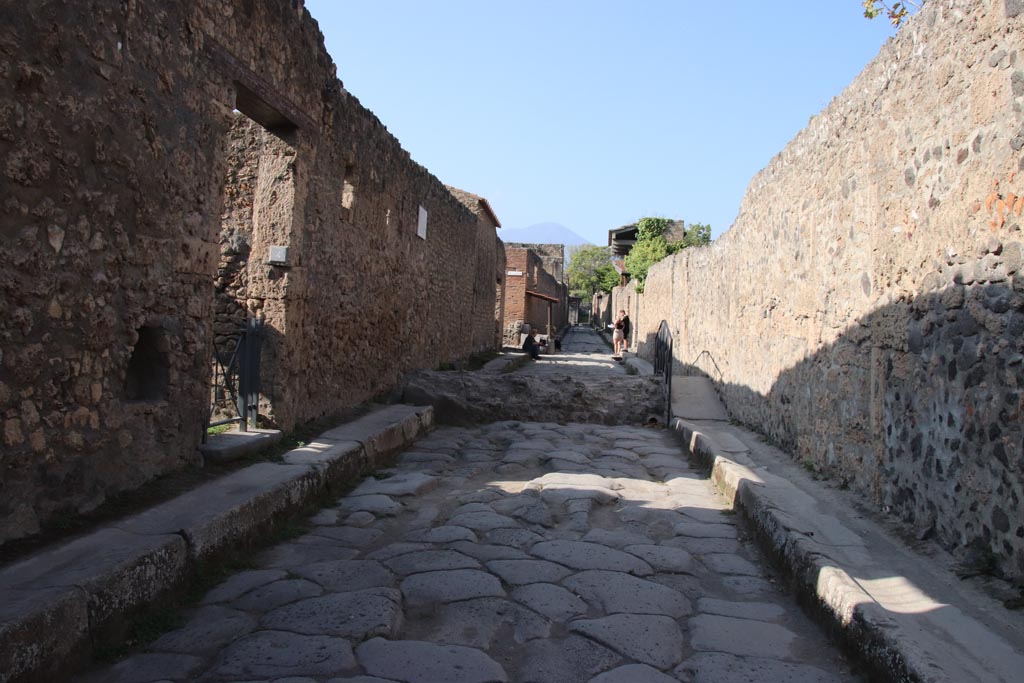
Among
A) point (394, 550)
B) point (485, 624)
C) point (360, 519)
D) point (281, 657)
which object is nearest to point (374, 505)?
point (360, 519)

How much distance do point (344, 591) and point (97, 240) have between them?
1.93 metres

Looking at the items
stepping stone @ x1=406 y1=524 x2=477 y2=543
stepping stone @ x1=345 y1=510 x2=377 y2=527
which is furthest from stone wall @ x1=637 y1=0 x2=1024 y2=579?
stepping stone @ x1=345 y1=510 x2=377 y2=527

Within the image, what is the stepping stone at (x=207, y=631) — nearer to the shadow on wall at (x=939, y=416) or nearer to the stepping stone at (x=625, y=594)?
the stepping stone at (x=625, y=594)

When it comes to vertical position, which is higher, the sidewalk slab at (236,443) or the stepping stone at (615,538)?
→ the sidewalk slab at (236,443)

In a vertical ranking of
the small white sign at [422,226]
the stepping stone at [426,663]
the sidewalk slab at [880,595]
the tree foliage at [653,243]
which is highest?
the tree foliage at [653,243]

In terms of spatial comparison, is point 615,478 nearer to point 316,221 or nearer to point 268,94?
point 316,221

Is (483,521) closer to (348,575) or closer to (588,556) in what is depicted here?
(588,556)

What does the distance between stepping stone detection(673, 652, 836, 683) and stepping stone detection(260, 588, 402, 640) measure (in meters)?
1.08

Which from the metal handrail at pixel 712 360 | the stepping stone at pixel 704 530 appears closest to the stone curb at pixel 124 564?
the stepping stone at pixel 704 530

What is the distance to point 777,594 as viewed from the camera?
3.47 metres

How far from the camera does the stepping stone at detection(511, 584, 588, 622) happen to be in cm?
309

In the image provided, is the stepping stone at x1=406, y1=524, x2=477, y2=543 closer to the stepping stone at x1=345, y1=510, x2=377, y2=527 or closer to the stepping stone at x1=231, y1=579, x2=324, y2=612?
the stepping stone at x1=345, y1=510, x2=377, y2=527

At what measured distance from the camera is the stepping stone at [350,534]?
3.99 meters

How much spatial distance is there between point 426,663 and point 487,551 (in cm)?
132
